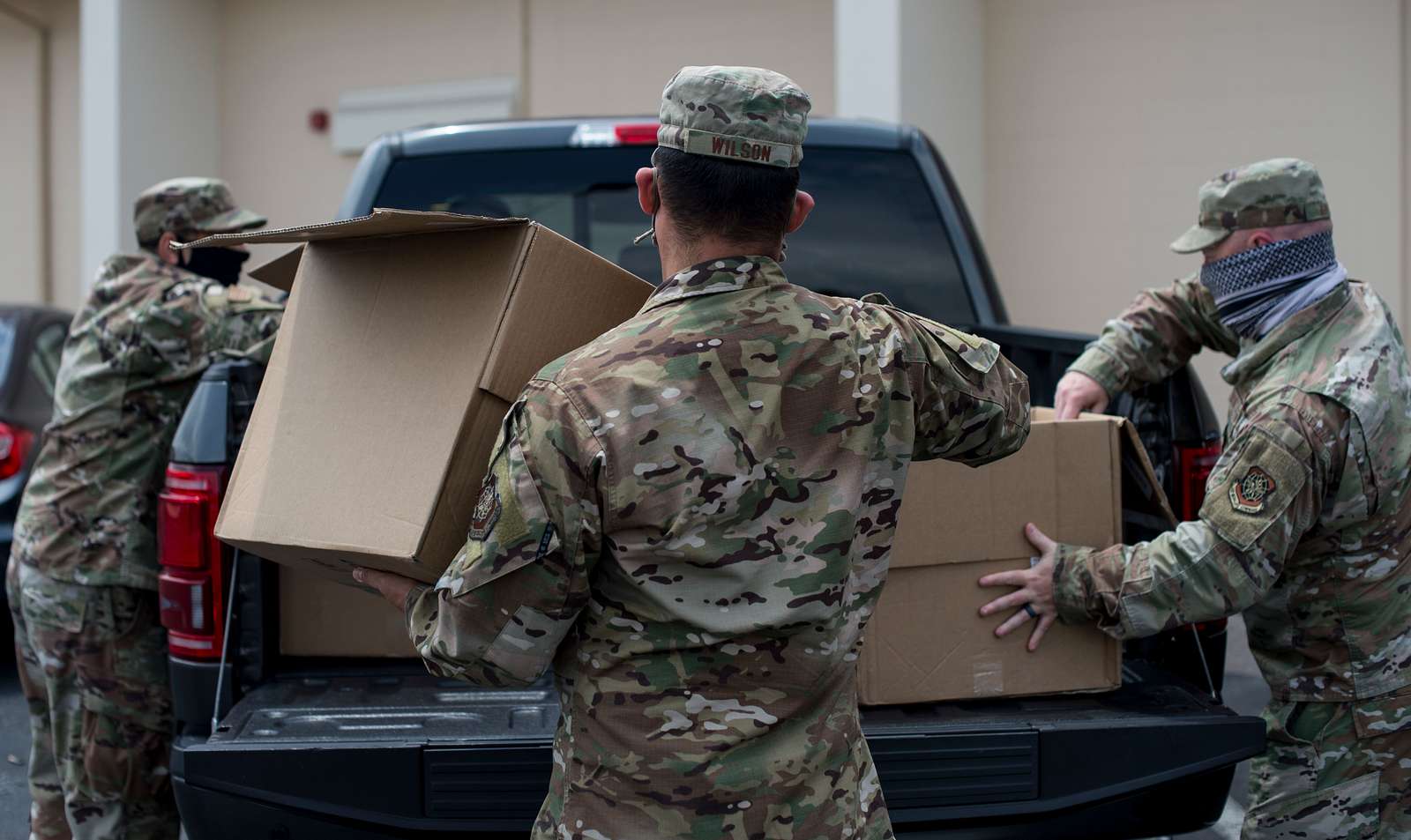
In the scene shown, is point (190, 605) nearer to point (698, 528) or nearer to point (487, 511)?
point (487, 511)

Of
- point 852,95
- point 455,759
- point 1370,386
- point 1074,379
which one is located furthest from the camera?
point 852,95

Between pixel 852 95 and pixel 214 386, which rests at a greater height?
pixel 852 95

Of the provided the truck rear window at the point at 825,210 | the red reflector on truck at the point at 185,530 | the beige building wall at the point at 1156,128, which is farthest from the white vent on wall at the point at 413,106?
the red reflector on truck at the point at 185,530

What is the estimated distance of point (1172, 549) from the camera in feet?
8.52

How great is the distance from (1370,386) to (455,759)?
1.86 m

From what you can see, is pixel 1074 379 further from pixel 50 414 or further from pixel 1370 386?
pixel 50 414

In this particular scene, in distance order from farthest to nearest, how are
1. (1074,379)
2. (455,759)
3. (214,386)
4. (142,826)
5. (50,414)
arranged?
1. (50,414)
2. (142,826)
3. (1074,379)
4. (214,386)
5. (455,759)

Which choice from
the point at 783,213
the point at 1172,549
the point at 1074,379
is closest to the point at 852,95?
the point at 1074,379

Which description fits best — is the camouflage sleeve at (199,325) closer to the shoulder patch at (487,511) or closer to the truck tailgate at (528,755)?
the truck tailgate at (528,755)

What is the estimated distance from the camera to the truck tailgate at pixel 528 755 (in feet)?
7.89

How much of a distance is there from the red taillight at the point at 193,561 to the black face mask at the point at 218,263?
3.27 ft

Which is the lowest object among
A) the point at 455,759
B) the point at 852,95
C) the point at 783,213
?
the point at 455,759

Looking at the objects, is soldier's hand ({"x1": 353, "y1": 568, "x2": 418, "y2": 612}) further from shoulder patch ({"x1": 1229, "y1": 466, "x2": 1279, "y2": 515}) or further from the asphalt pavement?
the asphalt pavement

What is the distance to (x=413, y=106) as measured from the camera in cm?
1049
